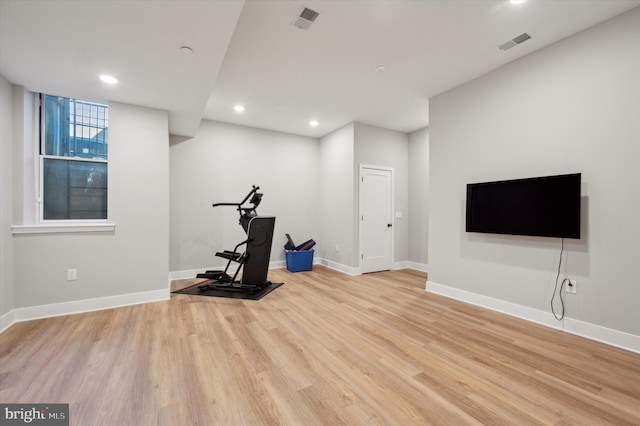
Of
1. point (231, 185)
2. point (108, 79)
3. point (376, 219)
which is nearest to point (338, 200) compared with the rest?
point (376, 219)

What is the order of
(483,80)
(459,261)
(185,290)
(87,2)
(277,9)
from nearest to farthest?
1. (87,2)
2. (277,9)
3. (483,80)
4. (459,261)
5. (185,290)

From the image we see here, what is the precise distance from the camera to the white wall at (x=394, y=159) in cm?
523

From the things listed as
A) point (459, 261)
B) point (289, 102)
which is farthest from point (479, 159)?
point (289, 102)

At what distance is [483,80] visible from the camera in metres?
3.42

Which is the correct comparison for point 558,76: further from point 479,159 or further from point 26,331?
point 26,331

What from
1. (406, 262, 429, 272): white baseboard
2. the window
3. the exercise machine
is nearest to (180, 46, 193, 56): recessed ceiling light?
the exercise machine

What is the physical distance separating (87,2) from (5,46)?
124cm

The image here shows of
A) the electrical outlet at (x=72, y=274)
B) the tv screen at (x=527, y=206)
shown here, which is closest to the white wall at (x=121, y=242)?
the electrical outlet at (x=72, y=274)

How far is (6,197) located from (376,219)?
5.19m

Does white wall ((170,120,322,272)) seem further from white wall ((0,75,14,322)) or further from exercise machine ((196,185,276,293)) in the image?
white wall ((0,75,14,322))

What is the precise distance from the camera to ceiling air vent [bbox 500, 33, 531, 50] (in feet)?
8.76

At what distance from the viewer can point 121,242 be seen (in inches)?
135

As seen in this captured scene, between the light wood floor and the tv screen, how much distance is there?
1014 millimetres

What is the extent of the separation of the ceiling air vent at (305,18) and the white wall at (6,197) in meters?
3.16
